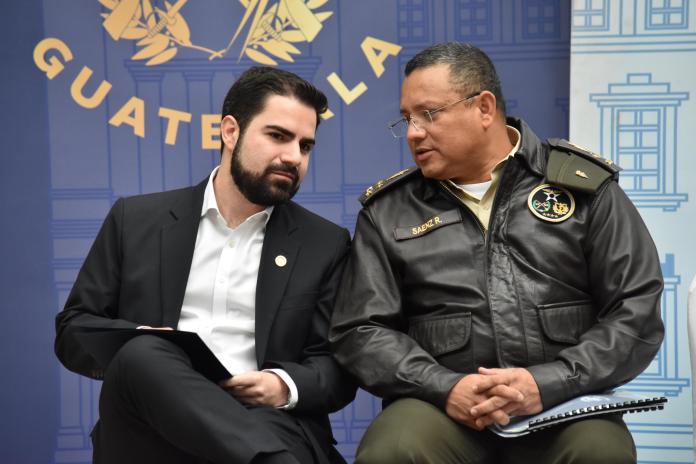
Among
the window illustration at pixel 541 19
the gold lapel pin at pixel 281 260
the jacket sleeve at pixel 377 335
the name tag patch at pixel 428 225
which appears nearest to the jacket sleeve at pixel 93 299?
the gold lapel pin at pixel 281 260

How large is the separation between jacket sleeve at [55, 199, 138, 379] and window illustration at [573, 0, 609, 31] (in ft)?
5.30

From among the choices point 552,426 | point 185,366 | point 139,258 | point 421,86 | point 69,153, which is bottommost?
point 552,426

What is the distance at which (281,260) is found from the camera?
2.31m

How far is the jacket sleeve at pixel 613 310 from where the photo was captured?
6.42 feet

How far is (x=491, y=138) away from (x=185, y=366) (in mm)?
1039

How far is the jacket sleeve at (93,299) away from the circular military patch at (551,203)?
1.11 meters

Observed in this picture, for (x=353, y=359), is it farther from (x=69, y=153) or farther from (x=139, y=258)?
(x=69, y=153)

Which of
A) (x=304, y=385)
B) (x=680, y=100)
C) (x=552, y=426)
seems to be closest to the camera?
(x=552, y=426)

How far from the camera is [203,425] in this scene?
1.78 metres

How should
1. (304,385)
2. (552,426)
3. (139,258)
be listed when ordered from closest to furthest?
(552,426) < (304,385) < (139,258)

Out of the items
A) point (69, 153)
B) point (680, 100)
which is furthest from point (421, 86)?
point (69, 153)

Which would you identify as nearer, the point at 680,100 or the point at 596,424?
the point at 596,424

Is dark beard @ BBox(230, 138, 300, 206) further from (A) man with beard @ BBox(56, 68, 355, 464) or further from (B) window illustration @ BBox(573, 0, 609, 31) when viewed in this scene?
(B) window illustration @ BBox(573, 0, 609, 31)

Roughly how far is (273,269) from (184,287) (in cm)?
24
